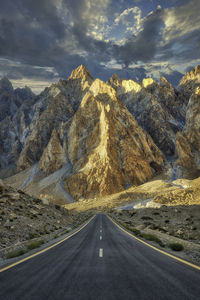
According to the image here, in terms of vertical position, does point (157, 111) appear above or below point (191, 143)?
above

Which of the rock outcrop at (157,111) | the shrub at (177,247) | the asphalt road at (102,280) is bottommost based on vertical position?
the shrub at (177,247)

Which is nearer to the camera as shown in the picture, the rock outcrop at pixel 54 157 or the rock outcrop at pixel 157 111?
the rock outcrop at pixel 54 157

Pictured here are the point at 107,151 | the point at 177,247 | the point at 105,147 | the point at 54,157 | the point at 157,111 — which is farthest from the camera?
the point at 157,111

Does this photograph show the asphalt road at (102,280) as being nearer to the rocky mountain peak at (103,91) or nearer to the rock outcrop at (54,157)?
the rock outcrop at (54,157)

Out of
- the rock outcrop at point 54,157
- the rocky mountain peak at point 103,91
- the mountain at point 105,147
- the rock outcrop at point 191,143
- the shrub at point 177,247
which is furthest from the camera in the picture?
the rocky mountain peak at point 103,91

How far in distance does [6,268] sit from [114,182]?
341ft

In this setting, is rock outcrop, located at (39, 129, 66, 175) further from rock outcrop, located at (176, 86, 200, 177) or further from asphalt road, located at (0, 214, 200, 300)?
asphalt road, located at (0, 214, 200, 300)

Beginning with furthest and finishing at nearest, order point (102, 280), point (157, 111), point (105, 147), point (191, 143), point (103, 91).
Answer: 1. point (157, 111)
2. point (103, 91)
3. point (191, 143)
4. point (105, 147)
5. point (102, 280)

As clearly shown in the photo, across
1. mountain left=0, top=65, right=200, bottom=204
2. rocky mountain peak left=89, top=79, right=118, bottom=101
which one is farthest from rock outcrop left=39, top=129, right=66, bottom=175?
rocky mountain peak left=89, top=79, right=118, bottom=101

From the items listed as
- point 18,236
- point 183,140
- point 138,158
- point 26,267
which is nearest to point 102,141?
point 138,158

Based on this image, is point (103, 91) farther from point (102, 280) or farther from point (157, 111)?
point (102, 280)

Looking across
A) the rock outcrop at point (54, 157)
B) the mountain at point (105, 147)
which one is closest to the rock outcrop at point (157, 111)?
the mountain at point (105, 147)

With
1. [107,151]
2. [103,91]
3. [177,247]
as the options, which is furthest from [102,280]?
[103,91]

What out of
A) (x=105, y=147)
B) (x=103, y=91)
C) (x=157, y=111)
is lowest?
(x=105, y=147)
